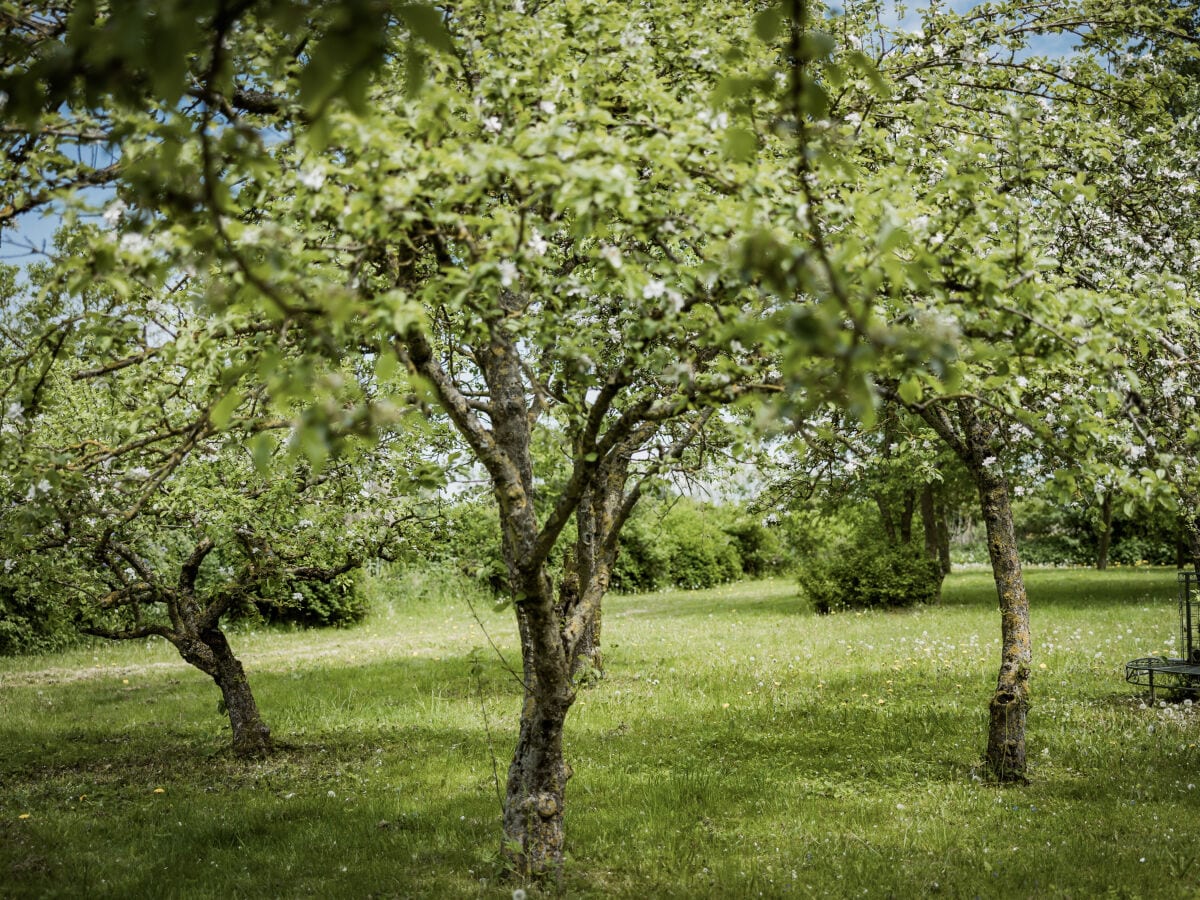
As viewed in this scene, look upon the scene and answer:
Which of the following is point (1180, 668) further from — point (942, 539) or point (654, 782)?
point (942, 539)

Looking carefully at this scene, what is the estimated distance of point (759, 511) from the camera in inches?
359

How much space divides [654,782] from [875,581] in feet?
47.9

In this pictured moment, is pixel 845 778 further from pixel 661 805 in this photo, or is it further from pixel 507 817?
pixel 507 817

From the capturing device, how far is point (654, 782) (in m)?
7.52

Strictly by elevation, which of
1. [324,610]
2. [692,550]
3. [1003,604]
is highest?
[1003,604]

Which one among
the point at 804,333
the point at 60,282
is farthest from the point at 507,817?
the point at 804,333

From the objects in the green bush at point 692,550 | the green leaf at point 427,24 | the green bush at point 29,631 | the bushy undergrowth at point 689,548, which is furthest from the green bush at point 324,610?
the green leaf at point 427,24

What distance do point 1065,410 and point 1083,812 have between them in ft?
12.5

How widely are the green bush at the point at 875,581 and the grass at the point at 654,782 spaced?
19.1 ft

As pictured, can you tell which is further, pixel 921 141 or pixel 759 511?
pixel 759 511

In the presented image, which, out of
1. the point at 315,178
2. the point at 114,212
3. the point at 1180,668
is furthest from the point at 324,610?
the point at 315,178

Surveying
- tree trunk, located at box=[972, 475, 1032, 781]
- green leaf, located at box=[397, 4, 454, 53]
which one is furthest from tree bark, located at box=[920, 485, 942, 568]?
green leaf, located at box=[397, 4, 454, 53]

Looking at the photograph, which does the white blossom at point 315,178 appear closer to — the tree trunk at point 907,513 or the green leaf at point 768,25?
the green leaf at point 768,25

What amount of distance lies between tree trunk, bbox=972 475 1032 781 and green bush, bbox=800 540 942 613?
537 inches
